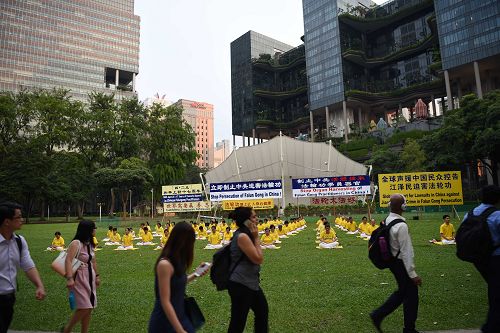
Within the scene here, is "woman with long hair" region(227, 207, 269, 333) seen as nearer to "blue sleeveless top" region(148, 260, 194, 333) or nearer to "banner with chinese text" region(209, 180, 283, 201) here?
"blue sleeveless top" region(148, 260, 194, 333)

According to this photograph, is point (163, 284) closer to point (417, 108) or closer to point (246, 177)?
point (246, 177)

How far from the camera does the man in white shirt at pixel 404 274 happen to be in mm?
4055

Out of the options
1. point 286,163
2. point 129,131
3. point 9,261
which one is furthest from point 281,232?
point 129,131

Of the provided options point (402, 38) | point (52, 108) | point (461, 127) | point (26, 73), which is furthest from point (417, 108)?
point (26, 73)

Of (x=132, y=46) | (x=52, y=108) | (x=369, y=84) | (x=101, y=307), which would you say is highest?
(x=132, y=46)

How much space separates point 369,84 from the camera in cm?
7138

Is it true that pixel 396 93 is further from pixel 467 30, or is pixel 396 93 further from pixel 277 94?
pixel 277 94

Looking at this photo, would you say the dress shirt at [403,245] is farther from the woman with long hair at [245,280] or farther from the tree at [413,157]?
the tree at [413,157]

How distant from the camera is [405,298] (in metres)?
4.11

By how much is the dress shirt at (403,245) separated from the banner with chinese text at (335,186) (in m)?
19.0

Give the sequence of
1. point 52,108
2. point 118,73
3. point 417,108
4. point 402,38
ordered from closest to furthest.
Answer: point 52,108, point 417,108, point 402,38, point 118,73

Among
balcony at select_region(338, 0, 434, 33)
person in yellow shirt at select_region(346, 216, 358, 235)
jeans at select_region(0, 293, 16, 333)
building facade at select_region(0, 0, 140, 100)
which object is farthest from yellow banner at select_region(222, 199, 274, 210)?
building facade at select_region(0, 0, 140, 100)

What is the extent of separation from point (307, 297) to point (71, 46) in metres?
102

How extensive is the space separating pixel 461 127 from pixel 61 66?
291 ft
